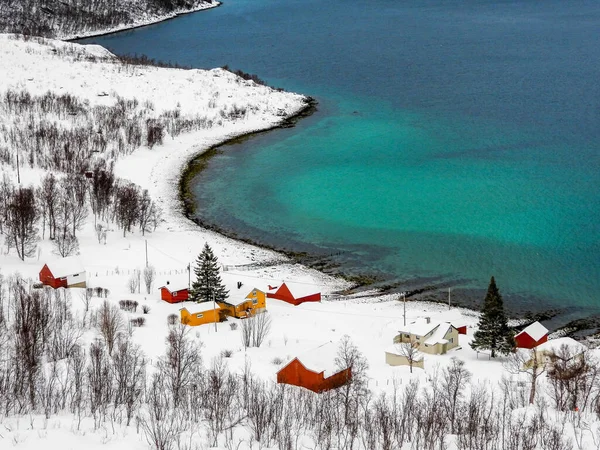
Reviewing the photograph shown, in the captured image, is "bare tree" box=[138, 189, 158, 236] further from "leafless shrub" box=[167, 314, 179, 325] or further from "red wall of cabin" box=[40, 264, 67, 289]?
"leafless shrub" box=[167, 314, 179, 325]

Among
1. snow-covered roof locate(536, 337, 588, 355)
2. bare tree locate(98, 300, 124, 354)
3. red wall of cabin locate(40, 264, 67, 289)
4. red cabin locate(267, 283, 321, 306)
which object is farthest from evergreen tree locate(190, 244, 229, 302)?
snow-covered roof locate(536, 337, 588, 355)

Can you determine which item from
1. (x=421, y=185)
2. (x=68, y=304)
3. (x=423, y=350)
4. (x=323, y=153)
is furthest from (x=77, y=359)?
(x=323, y=153)

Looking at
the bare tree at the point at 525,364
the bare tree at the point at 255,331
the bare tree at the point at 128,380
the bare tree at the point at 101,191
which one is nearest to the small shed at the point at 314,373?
the bare tree at the point at 255,331

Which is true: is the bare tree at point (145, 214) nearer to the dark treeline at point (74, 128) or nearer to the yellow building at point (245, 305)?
the dark treeline at point (74, 128)

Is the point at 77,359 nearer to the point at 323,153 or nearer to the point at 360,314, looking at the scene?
the point at 360,314

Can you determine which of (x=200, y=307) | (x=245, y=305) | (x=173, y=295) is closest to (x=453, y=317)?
(x=245, y=305)

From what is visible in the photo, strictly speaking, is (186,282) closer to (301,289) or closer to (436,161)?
(301,289)
